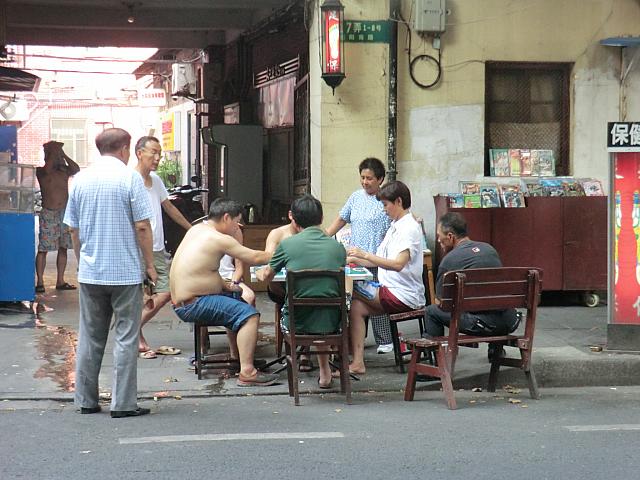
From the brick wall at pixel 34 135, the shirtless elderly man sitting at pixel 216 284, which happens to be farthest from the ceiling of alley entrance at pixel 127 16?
the brick wall at pixel 34 135

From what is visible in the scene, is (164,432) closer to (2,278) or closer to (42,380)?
(42,380)

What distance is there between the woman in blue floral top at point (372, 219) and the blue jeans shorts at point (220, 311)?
1.58m

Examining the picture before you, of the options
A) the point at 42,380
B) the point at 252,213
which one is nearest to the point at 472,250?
the point at 42,380

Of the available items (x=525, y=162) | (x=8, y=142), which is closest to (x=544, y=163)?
(x=525, y=162)

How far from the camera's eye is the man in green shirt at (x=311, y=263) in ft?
23.3

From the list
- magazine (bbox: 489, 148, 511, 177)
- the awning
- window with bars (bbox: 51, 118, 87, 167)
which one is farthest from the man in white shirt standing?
window with bars (bbox: 51, 118, 87, 167)

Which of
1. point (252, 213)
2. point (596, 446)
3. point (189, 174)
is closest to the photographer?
point (596, 446)

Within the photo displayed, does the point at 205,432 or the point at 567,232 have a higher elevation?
the point at 567,232

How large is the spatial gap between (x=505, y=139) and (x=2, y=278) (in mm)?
5854

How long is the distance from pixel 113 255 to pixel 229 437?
1466 mm

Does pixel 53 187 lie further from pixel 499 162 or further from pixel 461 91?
pixel 499 162

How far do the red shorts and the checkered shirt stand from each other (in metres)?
2.20

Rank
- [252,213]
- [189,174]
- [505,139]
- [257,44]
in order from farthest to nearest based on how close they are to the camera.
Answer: [189,174] < [257,44] < [252,213] < [505,139]

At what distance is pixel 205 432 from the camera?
20.4 feet
